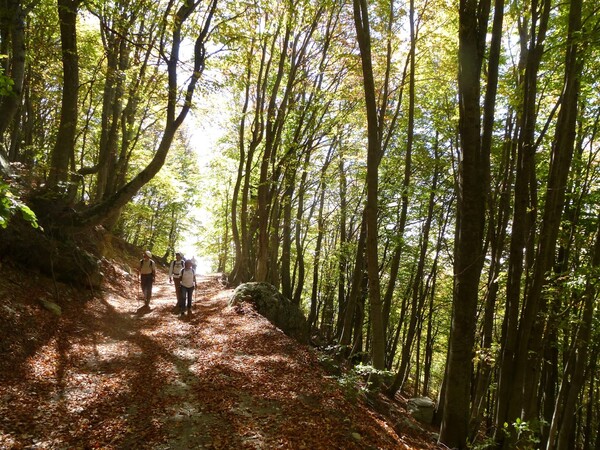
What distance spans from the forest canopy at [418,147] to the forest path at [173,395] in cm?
126

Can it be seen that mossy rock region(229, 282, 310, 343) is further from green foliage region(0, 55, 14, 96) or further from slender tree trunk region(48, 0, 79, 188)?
green foliage region(0, 55, 14, 96)

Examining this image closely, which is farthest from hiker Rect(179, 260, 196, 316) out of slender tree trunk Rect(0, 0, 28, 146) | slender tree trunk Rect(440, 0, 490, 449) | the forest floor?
slender tree trunk Rect(440, 0, 490, 449)

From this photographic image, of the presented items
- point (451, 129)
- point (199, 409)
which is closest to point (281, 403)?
point (199, 409)

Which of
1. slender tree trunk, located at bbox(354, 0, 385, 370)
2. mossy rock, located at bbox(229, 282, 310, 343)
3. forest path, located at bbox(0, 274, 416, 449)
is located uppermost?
slender tree trunk, located at bbox(354, 0, 385, 370)

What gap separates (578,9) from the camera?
6.21m

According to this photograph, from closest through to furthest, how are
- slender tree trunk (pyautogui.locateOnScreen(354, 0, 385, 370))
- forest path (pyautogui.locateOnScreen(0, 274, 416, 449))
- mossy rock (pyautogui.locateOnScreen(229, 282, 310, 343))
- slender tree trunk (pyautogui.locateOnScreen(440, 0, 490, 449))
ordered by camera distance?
forest path (pyautogui.locateOnScreen(0, 274, 416, 449)) < slender tree trunk (pyautogui.locateOnScreen(440, 0, 490, 449)) < slender tree trunk (pyautogui.locateOnScreen(354, 0, 385, 370)) < mossy rock (pyautogui.locateOnScreen(229, 282, 310, 343))

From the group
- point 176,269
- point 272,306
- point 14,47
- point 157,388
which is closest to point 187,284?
point 176,269

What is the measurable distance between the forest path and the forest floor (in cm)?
2

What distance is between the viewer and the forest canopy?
602 centimetres

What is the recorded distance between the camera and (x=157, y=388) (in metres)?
6.16

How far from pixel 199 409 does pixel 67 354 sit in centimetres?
300

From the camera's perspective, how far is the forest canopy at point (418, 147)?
6020mm

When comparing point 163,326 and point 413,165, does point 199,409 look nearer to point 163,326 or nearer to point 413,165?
point 163,326

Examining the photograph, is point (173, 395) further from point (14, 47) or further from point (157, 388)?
point (14, 47)
